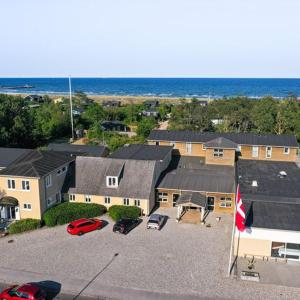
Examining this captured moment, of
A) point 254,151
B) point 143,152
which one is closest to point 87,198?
point 143,152

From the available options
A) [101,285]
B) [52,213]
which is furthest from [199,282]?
[52,213]

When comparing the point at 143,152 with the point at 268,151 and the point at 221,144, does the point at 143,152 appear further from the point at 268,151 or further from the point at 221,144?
the point at 268,151

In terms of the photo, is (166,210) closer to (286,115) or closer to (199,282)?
(199,282)

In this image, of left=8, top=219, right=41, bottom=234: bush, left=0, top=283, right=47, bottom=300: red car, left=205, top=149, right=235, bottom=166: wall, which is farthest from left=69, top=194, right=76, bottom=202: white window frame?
left=205, top=149, right=235, bottom=166: wall

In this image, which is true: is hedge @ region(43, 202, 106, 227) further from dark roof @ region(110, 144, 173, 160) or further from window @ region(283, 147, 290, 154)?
window @ region(283, 147, 290, 154)

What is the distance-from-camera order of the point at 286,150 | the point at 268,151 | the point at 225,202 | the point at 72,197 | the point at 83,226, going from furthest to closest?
the point at 268,151, the point at 286,150, the point at 72,197, the point at 225,202, the point at 83,226

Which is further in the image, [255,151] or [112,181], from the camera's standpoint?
[255,151]
